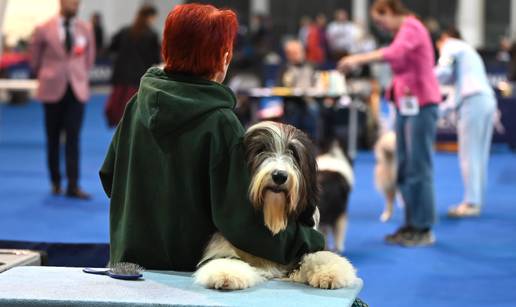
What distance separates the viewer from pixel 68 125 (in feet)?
28.0

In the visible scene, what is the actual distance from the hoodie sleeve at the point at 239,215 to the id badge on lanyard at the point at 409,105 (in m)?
3.96

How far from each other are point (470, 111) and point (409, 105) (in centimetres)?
169

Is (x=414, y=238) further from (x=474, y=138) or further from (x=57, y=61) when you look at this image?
(x=57, y=61)

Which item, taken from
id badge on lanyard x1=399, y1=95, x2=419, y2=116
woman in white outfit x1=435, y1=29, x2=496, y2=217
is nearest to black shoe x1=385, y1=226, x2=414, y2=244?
id badge on lanyard x1=399, y1=95, x2=419, y2=116

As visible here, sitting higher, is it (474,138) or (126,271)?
(126,271)

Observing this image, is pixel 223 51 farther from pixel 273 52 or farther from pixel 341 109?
pixel 273 52

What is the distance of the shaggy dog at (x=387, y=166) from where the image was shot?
7223 mm

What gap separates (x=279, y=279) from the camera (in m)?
2.59

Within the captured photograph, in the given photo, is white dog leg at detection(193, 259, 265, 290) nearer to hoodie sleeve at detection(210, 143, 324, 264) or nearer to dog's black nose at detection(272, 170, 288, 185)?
hoodie sleeve at detection(210, 143, 324, 264)

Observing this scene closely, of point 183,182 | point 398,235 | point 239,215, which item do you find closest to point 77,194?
point 398,235

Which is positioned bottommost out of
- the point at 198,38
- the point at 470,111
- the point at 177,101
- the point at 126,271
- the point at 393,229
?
the point at 393,229

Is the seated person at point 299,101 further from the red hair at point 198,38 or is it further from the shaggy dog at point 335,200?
the red hair at point 198,38

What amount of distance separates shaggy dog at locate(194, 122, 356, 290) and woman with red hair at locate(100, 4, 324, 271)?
0.05 metres

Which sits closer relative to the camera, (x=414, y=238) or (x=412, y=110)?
(x=412, y=110)
